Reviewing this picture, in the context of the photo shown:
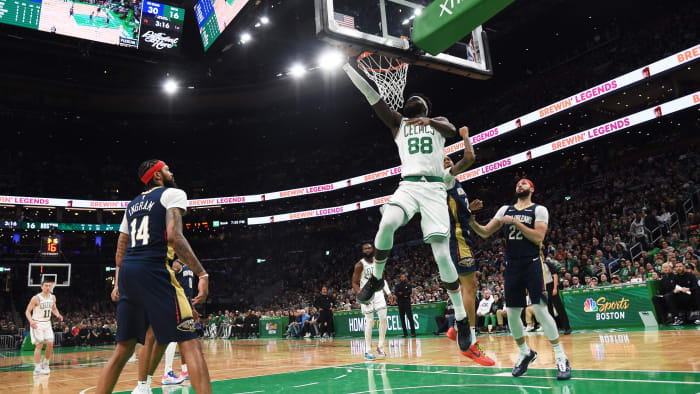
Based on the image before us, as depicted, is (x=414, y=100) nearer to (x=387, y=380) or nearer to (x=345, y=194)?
(x=387, y=380)

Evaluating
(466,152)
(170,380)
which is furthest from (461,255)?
(170,380)

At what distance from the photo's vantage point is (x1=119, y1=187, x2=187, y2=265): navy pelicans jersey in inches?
148

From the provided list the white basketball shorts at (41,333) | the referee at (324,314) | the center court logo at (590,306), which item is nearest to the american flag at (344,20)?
the white basketball shorts at (41,333)

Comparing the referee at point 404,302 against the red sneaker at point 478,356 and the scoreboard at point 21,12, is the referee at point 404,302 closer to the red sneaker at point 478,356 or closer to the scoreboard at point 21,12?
A: the red sneaker at point 478,356

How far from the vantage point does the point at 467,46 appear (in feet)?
28.2

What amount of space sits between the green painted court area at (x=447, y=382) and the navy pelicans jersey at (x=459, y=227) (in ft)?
4.69

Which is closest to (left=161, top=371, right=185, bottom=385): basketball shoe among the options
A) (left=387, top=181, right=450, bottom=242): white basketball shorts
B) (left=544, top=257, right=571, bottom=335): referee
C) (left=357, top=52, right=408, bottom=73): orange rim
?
(left=387, top=181, right=450, bottom=242): white basketball shorts

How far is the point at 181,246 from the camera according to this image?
12.1 feet

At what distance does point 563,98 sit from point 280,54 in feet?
49.6

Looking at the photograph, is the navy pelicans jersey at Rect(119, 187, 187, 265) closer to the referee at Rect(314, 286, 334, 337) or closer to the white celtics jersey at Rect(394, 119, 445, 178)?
the white celtics jersey at Rect(394, 119, 445, 178)

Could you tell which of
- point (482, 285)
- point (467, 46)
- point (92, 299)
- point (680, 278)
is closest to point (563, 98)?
point (482, 285)

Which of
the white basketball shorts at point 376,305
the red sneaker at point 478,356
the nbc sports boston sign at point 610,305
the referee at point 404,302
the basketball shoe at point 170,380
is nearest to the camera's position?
the red sneaker at point 478,356

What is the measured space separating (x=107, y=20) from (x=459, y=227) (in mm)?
14082

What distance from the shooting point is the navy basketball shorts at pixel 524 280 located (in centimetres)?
530
